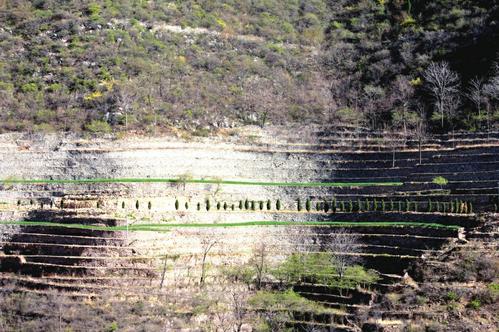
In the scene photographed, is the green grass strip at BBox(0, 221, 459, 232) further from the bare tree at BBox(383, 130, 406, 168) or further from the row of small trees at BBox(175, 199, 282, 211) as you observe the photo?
the bare tree at BBox(383, 130, 406, 168)

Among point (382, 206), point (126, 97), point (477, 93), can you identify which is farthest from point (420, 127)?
point (126, 97)

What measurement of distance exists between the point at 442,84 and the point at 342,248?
19594 mm

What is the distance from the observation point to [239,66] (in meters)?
80.6

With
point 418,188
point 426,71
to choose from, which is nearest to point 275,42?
point 426,71

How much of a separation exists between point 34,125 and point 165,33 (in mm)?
16669

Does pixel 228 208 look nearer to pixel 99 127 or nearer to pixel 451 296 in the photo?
pixel 99 127

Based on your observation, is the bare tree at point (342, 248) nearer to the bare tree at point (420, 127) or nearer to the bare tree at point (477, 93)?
the bare tree at point (420, 127)

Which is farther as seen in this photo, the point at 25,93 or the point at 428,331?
the point at 25,93

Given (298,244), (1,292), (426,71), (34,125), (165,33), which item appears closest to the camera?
(1,292)

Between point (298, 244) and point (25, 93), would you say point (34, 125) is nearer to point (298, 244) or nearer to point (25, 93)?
point (25, 93)

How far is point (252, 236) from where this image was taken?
61.5m

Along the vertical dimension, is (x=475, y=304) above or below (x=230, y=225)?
below

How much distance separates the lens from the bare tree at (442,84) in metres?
72.2

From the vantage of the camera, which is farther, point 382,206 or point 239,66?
point 239,66
